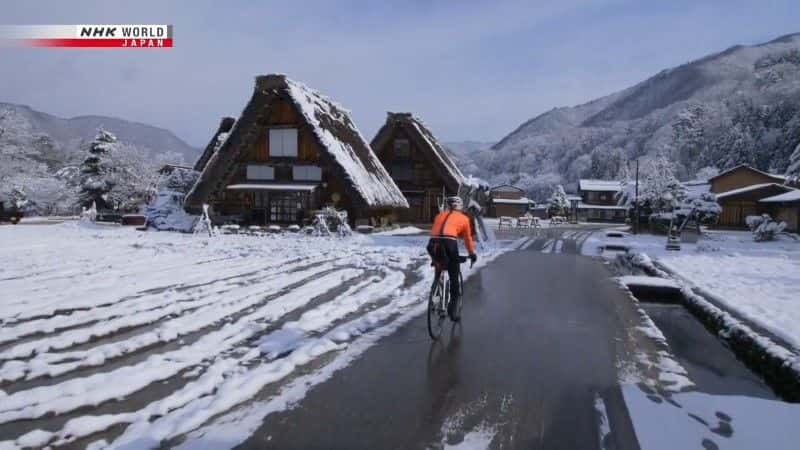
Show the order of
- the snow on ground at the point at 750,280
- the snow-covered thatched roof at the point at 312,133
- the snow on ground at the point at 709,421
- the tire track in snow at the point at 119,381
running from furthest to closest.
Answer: the snow-covered thatched roof at the point at 312,133 < the snow on ground at the point at 750,280 < the tire track in snow at the point at 119,381 < the snow on ground at the point at 709,421

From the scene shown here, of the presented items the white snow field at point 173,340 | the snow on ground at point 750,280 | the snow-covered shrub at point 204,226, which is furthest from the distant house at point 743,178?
the snow-covered shrub at point 204,226

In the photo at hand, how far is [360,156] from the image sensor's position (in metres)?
25.3

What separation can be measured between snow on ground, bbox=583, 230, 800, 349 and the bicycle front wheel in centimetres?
392

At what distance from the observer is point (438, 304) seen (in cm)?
543

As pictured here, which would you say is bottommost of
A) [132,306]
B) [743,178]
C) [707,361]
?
[707,361]

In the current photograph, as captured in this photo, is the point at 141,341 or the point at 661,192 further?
Result: the point at 661,192

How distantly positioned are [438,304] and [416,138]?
27.0 meters

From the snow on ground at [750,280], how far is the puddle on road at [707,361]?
0.61m

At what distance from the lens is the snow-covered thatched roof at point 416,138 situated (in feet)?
99.0

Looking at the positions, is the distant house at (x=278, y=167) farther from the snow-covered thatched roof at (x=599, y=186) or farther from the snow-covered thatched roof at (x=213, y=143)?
the snow-covered thatched roof at (x=599, y=186)

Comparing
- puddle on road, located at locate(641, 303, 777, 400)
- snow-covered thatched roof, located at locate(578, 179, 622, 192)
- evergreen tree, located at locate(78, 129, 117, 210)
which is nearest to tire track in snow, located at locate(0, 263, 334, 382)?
puddle on road, located at locate(641, 303, 777, 400)

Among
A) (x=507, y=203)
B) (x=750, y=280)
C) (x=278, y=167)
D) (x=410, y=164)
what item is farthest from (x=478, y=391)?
(x=507, y=203)

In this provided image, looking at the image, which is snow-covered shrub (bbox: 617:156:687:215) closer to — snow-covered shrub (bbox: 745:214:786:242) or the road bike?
snow-covered shrub (bbox: 745:214:786:242)

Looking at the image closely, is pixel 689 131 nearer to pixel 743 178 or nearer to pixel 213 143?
pixel 743 178
